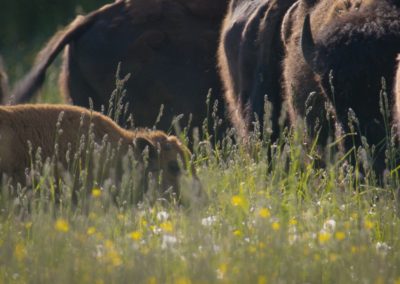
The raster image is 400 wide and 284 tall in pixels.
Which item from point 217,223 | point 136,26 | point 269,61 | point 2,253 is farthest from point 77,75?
point 2,253

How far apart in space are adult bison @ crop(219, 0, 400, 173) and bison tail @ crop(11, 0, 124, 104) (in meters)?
1.73

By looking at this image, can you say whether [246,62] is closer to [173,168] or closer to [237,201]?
[173,168]

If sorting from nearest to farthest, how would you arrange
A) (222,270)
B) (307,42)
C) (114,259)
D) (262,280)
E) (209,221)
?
(262,280), (222,270), (114,259), (209,221), (307,42)

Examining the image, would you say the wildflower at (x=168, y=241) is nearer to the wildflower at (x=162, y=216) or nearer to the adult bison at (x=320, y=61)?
the wildflower at (x=162, y=216)

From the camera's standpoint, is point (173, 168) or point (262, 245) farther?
point (173, 168)

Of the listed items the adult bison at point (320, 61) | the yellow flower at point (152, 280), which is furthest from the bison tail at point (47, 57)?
the yellow flower at point (152, 280)

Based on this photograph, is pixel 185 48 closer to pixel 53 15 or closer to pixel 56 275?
pixel 56 275

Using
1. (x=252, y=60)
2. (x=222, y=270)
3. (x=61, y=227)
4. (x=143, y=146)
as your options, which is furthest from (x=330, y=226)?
(x=252, y=60)

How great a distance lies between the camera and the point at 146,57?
372 inches

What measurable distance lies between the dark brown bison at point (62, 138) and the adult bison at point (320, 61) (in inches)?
35.2

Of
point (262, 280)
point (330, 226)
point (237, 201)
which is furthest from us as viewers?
point (237, 201)

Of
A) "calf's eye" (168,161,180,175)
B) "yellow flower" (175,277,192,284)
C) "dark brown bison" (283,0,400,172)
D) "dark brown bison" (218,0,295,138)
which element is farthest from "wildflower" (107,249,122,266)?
"dark brown bison" (218,0,295,138)

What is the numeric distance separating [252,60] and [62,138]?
1910 millimetres

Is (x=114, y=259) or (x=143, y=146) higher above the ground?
(x=114, y=259)
